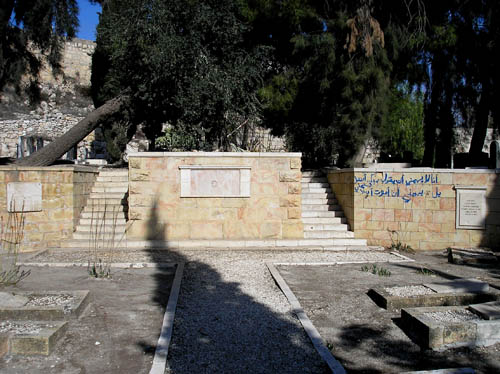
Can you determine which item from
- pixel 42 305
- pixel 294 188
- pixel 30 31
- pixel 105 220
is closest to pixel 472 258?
pixel 294 188

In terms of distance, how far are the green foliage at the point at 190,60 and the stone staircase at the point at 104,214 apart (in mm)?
3129

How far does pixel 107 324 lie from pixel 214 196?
5.94 m

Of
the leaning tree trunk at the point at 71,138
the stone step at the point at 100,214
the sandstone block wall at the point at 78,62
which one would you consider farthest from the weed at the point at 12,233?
the sandstone block wall at the point at 78,62

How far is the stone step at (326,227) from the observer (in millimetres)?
11320

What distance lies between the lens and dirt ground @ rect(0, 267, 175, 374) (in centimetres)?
395

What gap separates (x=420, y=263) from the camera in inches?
346

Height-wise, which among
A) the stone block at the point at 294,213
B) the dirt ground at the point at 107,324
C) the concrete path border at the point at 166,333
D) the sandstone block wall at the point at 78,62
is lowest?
the dirt ground at the point at 107,324

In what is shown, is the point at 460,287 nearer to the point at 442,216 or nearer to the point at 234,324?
the point at 234,324

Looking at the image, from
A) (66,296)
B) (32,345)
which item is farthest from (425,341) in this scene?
(66,296)

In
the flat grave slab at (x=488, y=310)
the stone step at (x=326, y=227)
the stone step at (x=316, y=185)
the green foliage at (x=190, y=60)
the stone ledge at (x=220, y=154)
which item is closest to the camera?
the flat grave slab at (x=488, y=310)

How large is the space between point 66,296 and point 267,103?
10900 mm

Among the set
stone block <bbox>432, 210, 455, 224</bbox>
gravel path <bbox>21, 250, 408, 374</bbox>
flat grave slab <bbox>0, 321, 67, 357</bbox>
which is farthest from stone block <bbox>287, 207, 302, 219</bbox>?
flat grave slab <bbox>0, 321, 67, 357</bbox>

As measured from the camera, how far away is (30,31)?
13898mm

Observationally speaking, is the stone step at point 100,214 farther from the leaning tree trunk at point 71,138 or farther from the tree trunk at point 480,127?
the tree trunk at point 480,127
